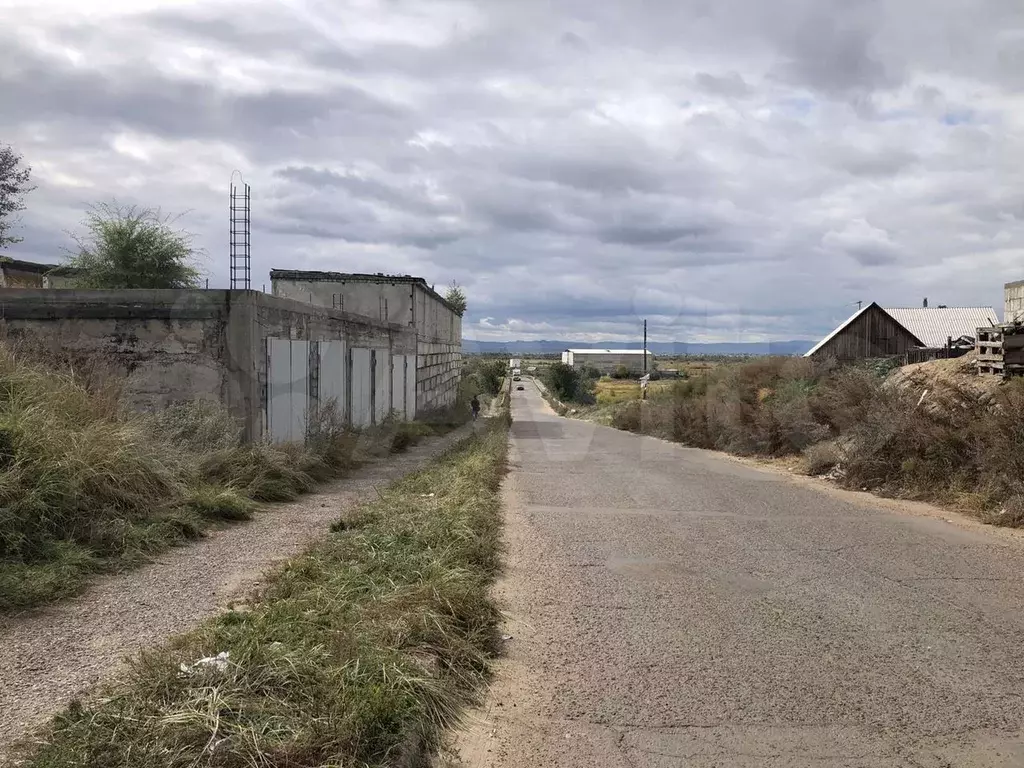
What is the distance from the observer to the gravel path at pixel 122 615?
382 centimetres

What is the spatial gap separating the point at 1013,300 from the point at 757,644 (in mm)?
12937

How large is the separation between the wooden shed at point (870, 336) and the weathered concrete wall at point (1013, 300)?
756 inches

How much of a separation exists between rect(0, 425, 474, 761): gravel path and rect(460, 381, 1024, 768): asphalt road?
208cm

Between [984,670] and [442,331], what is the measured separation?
3152 cm

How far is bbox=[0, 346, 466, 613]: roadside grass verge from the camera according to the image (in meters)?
5.88

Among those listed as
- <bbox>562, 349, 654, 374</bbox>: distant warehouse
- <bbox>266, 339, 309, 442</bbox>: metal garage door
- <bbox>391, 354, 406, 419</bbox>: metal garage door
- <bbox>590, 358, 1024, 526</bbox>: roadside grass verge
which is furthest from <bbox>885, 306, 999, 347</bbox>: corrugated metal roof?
<bbox>562, 349, 654, 374</bbox>: distant warehouse

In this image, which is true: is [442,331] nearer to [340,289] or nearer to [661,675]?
[340,289]

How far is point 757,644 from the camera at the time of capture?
4988 mm

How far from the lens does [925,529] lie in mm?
9031

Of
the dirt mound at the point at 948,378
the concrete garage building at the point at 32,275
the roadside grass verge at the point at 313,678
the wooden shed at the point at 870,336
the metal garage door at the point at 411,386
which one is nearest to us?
the roadside grass verge at the point at 313,678

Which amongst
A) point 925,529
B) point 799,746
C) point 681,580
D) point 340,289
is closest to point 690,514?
point 925,529

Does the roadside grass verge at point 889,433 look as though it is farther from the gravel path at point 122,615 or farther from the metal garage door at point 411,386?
the metal garage door at point 411,386

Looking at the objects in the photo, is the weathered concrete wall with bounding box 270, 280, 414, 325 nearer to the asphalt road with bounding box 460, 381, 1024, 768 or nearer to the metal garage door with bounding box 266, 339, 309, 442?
the metal garage door with bounding box 266, 339, 309, 442

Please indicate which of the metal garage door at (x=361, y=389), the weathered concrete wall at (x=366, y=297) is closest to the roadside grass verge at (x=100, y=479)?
the metal garage door at (x=361, y=389)
